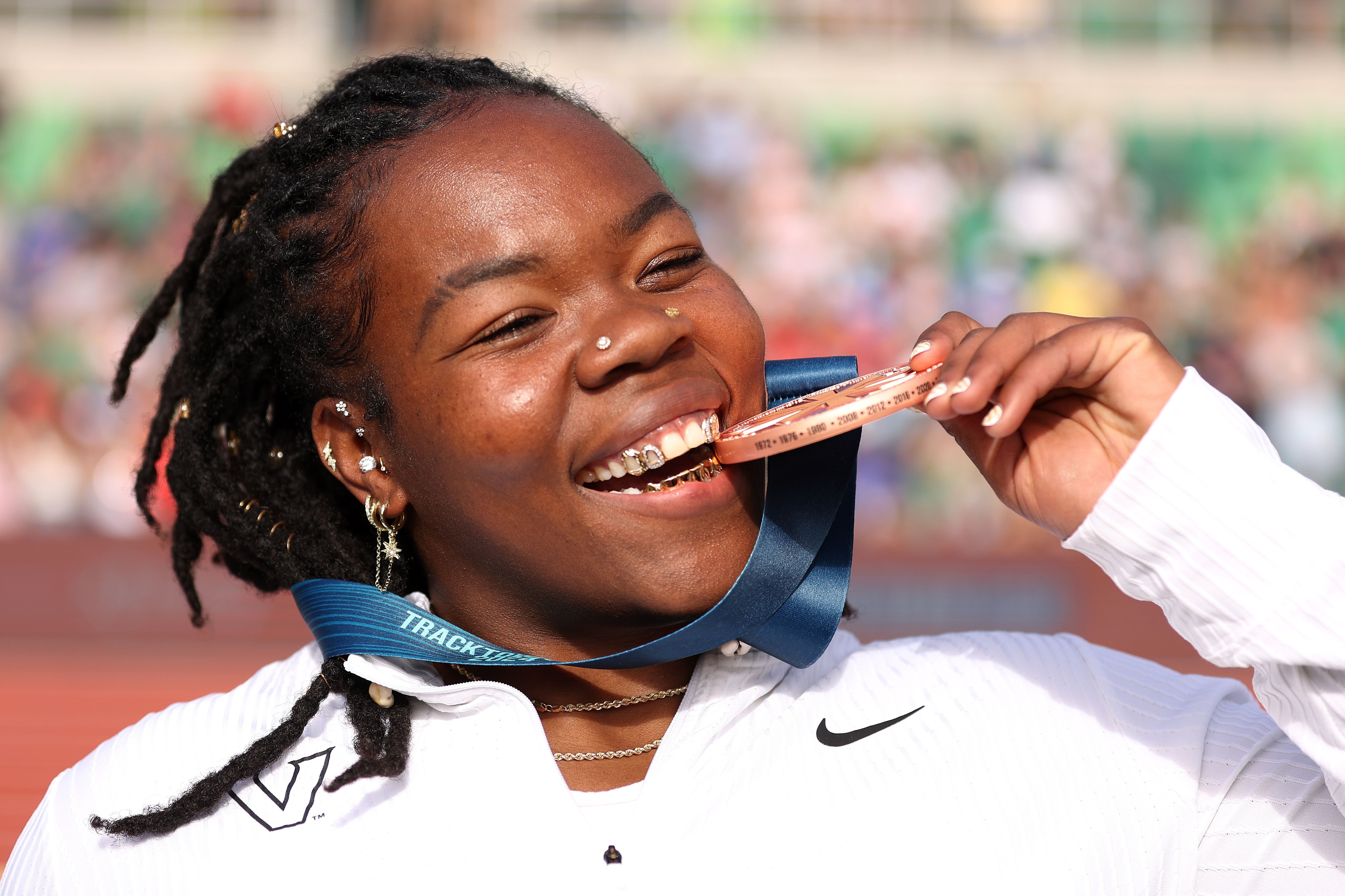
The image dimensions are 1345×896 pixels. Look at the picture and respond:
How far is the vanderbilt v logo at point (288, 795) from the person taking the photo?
1896mm

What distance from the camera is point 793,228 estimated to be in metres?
10.4

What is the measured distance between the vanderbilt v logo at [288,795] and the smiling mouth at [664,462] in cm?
64

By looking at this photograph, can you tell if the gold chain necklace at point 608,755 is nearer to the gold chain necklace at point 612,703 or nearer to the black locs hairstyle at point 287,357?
the gold chain necklace at point 612,703

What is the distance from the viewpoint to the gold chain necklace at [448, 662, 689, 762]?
2.04m

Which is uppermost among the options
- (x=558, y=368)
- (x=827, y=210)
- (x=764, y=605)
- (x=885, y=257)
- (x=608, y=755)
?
(x=558, y=368)

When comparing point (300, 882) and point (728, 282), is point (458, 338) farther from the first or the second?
point (300, 882)

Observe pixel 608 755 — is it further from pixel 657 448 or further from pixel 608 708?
pixel 657 448

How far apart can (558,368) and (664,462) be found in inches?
8.4

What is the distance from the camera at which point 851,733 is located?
1934mm

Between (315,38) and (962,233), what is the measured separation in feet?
24.1

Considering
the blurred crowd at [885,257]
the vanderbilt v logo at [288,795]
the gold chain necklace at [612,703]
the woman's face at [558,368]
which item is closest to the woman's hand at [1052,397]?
the woman's face at [558,368]

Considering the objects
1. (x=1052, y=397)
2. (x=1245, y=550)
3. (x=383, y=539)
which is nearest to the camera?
(x=1245, y=550)

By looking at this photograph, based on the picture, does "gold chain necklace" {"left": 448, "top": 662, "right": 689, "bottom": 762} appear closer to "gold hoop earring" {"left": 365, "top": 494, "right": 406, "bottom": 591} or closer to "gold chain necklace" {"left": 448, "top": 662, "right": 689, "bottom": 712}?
"gold chain necklace" {"left": 448, "top": 662, "right": 689, "bottom": 712}

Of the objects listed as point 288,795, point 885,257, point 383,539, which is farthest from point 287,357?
point 885,257
